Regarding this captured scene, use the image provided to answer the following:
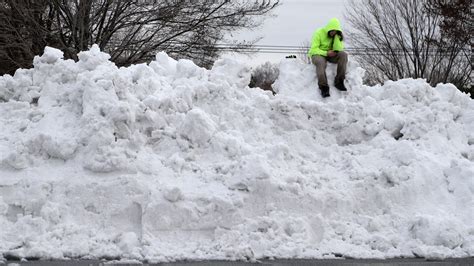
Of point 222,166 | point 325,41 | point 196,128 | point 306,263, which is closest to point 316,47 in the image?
point 325,41

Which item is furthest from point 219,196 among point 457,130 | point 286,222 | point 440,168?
point 457,130

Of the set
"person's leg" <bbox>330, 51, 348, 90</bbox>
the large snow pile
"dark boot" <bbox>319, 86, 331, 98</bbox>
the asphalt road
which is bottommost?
the asphalt road

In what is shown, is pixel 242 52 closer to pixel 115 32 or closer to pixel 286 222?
pixel 115 32

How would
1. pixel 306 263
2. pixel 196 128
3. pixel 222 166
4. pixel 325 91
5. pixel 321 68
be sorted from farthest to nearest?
1. pixel 321 68
2. pixel 325 91
3. pixel 196 128
4. pixel 222 166
5. pixel 306 263

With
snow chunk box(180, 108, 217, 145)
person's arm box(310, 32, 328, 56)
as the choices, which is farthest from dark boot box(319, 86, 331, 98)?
snow chunk box(180, 108, 217, 145)

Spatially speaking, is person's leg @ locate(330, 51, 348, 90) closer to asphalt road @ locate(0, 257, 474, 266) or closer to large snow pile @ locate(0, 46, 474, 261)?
large snow pile @ locate(0, 46, 474, 261)

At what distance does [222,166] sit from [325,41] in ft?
10.6

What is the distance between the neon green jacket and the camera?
31.5ft

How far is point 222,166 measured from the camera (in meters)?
7.49

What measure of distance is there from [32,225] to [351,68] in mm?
5130

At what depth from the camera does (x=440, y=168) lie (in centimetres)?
812

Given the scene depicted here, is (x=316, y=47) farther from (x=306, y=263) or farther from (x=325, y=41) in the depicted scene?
(x=306, y=263)

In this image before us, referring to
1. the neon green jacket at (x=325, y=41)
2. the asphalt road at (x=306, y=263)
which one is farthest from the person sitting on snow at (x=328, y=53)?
the asphalt road at (x=306, y=263)

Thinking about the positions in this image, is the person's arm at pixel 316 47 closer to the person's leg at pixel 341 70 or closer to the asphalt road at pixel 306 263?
the person's leg at pixel 341 70
